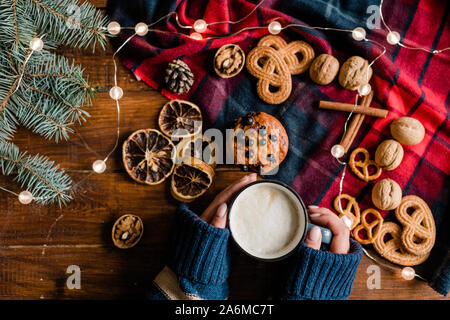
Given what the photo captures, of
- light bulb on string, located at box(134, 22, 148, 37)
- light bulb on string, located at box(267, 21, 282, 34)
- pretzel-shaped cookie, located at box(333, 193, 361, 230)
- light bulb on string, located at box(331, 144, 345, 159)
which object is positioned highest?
light bulb on string, located at box(267, 21, 282, 34)

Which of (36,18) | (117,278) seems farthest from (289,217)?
(36,18)

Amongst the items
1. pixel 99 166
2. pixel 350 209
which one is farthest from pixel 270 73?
pixel 99 166

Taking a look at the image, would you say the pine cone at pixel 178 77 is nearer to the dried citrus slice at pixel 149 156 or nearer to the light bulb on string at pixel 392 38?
the dried citrus slice at pixel 149 156

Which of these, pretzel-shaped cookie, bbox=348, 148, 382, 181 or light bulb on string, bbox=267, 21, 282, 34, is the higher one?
light bulb on string, bbox=267, 21, 282, 34

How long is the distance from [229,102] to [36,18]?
1.83ft

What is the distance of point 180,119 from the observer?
3.42ft

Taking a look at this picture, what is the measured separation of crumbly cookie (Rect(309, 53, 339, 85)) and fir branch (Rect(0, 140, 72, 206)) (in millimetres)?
792

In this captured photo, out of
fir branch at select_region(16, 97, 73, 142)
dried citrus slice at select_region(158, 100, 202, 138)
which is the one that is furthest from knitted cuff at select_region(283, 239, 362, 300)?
fir branch at select_region(16, 97, 73, 142)

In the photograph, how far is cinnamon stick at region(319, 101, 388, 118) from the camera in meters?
1.05

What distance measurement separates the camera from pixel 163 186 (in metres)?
1.07

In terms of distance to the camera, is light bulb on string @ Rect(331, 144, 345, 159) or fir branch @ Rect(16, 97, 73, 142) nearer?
fir branch @ Rect(16, 97, 73, 142)

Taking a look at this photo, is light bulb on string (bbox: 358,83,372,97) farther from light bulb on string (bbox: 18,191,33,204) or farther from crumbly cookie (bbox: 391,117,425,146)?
light bulb on string (bbox: 18,191,33,204)

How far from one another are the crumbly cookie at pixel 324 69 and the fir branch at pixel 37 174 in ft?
2.60

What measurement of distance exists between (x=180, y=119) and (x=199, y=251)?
0.38m
